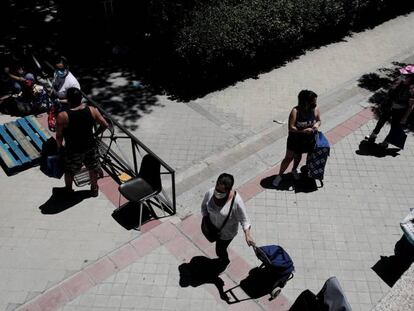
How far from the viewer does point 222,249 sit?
563 centimetres

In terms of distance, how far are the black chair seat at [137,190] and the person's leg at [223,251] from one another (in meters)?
1.38

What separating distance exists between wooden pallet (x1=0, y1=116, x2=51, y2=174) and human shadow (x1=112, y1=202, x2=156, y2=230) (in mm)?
1950

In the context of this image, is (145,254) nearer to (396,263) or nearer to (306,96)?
(306,96)

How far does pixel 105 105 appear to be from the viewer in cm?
966

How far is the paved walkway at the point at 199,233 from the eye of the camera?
5.66 meters

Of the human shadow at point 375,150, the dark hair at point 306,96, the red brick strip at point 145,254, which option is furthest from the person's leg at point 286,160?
the human shadow at point 375,150

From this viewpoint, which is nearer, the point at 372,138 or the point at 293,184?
the point at 293,184

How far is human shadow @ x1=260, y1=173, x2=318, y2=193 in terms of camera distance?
7469mm

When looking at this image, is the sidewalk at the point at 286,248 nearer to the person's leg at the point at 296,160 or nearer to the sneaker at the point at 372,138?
the person's leg at the point at 296,160

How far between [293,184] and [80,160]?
3.64 metres

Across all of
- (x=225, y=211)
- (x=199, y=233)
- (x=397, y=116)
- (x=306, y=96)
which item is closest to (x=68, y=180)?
(x=199, y=233)

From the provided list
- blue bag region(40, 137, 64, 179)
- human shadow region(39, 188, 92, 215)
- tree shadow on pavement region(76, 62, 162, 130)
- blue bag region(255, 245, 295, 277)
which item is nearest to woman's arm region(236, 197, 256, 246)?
blue bag region(255, 245, 295, 277)

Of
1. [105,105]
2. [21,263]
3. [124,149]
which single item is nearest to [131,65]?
[105,105]

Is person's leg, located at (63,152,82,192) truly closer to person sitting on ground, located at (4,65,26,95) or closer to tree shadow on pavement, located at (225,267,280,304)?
tree shadow on pavement, located at (225,267,280,304)
